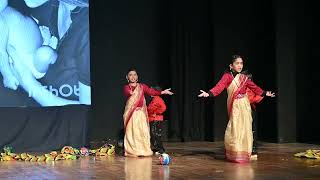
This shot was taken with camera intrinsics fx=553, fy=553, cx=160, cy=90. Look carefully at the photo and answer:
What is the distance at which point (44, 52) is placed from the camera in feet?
23.7

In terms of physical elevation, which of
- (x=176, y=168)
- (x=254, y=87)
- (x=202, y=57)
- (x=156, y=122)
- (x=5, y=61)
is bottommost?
(x=176, y=168)

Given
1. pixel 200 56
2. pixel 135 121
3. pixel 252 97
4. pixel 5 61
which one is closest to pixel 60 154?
pixel 135 121

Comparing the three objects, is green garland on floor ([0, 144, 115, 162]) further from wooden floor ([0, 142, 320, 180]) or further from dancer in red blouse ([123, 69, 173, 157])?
dancer in red blouse ([123, 69, 173, 157])

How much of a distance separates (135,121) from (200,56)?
8.35 feet

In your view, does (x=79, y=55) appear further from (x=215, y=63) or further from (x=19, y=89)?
(x=215, y=63)

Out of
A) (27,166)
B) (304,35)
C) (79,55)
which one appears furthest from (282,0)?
(27,166)

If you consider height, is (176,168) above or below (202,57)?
below

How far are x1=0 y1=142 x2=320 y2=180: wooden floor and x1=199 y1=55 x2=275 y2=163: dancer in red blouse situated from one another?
15 cm

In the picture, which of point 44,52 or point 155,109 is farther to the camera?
point 44,52

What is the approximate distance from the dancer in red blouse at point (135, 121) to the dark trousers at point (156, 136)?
17cm

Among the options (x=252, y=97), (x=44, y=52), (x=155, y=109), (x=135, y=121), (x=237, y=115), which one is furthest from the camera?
(x=44, y=52)

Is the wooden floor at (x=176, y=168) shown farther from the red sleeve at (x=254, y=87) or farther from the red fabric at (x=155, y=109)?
the red sleeve at (x=254, y=87)

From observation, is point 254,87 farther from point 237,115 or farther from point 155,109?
point 155,109

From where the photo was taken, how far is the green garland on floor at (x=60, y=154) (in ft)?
21.3
